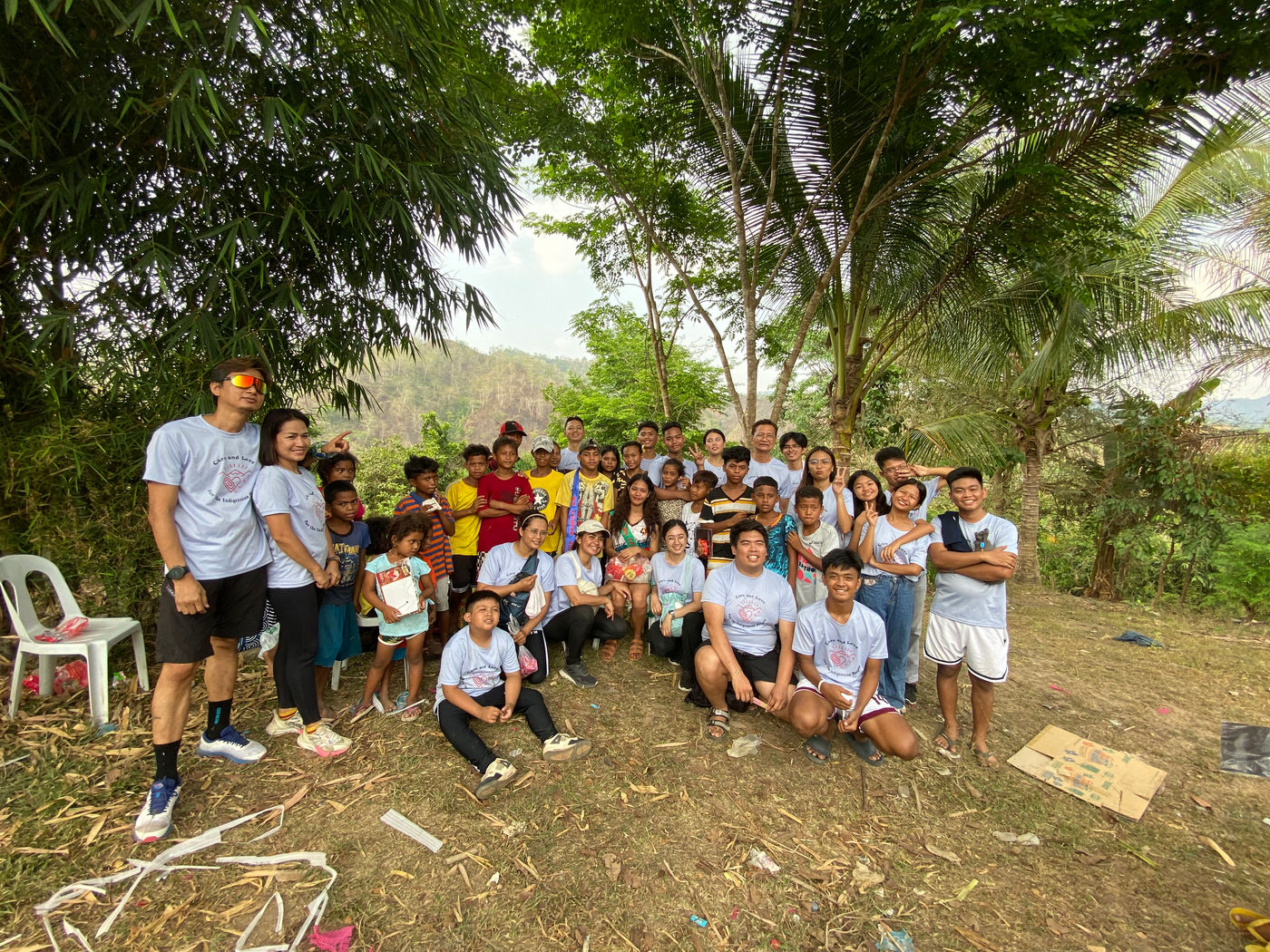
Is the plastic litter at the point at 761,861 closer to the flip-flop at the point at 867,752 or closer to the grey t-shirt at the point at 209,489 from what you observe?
the flip-flop at the point at 867,752

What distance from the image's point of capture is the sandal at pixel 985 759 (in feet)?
11.0

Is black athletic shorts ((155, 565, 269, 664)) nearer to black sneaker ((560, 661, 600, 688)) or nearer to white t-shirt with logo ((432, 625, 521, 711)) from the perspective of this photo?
white t-shirt with logo ((432, 625, 521, 711))

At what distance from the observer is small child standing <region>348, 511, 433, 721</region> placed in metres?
3.46

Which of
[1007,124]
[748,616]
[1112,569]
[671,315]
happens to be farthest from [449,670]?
[1112,569]

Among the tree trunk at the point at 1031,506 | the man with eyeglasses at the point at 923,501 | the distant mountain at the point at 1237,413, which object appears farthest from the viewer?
the tree trunk at the point at 1031,506

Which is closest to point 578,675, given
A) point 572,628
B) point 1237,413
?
point 572,628

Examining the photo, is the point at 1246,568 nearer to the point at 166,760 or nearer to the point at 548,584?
the point at 548,584

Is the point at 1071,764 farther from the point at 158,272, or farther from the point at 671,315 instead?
the point at 671,315

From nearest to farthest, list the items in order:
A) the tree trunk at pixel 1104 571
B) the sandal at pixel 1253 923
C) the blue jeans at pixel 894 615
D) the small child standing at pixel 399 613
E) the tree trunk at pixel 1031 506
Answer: the sandal at pixel 1253 923 → the small child standing at pixel 399 613 → the blue jeans at pixel 894 615 → the tree trunk at pixel 1031 506 → the tree trunk at pixel 1104 571

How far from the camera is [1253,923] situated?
2191mm

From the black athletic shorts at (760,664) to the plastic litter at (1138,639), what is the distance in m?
5.27

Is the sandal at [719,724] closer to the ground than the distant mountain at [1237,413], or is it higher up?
closer to the ground

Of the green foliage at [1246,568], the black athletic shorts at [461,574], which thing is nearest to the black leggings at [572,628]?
the black athletic shorts at [461,574]

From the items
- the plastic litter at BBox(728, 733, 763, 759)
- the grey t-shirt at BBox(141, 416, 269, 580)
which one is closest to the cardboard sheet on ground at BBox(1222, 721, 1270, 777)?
the plastic litter at BBox(728, 733, 763, 759)
